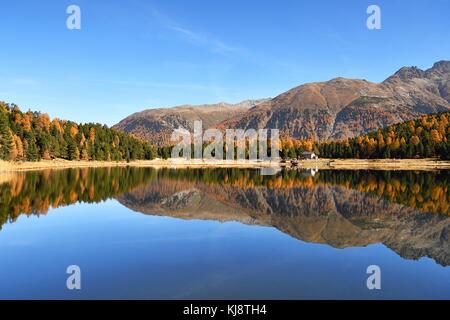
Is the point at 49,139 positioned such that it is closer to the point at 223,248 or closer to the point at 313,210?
the point at 313,210

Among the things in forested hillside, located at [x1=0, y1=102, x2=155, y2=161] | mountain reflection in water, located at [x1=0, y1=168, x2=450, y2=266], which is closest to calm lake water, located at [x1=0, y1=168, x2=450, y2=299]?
mountain reflection in water, located at [x1=0, y1=168, x2=450, y2=266]

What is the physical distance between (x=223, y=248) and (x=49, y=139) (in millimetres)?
138575

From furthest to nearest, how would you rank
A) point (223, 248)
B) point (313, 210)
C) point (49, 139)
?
1. point (49, 139)
2. point (313, 210)
3. point (223, 248)

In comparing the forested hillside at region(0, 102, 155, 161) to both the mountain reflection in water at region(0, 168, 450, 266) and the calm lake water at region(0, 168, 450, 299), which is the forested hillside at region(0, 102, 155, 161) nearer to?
the mountain reflection in water at region(0, 168, 450, 266)

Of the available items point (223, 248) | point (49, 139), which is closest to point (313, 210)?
point (223, 248)

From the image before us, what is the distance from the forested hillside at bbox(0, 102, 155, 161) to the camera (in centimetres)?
12125

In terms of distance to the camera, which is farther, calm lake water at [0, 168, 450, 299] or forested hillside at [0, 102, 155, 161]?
forested hillside at [0, 102, 155, 161]

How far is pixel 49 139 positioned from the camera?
14588 cm

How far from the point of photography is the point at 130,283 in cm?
1744

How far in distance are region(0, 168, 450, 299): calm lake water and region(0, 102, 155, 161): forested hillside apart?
277ft

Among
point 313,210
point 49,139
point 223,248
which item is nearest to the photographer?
point 223,248

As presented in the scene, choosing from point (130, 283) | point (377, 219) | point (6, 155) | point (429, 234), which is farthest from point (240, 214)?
Result: point (6, 155)

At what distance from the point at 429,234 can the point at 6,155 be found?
117 metres
